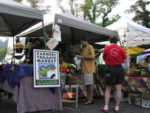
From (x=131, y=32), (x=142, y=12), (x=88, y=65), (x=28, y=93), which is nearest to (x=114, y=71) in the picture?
(x=88, y=65)

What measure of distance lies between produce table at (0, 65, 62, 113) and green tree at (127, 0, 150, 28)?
25.5 metres

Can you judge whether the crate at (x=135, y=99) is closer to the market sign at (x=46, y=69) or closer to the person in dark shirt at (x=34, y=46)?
the market sign at (x=46, y=69)

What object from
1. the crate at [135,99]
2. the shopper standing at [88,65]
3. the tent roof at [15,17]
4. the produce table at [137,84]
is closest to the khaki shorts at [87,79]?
the shopper standing at [88,65]

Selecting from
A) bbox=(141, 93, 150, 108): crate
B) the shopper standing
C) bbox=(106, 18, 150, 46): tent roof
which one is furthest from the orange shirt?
bbox=(106, 18, 150, 46): tent roof

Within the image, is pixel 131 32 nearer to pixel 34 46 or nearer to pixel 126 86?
pixel 126 86

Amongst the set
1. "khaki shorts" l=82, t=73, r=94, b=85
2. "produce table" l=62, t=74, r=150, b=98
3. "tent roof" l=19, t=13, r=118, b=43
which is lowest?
"produce table" l=62, t=74, r=150, b=98

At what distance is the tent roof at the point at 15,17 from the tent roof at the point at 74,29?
478 mm

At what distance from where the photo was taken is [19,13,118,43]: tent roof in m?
4.92

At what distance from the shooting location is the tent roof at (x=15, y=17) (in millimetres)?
3584

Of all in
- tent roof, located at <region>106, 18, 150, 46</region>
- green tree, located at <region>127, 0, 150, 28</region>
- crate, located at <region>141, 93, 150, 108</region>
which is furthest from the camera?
green tree, located at <region>127, 0, 150, 28</region>

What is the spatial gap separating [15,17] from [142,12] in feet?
81.5

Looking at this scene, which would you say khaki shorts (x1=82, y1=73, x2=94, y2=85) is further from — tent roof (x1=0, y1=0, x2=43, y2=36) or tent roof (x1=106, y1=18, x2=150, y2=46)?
tent roof (x1=106, y1=18, x2=150, y2=46)

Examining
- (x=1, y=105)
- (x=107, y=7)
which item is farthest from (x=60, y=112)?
(x=107, y=7)

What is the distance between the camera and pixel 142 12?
26.9 metres
